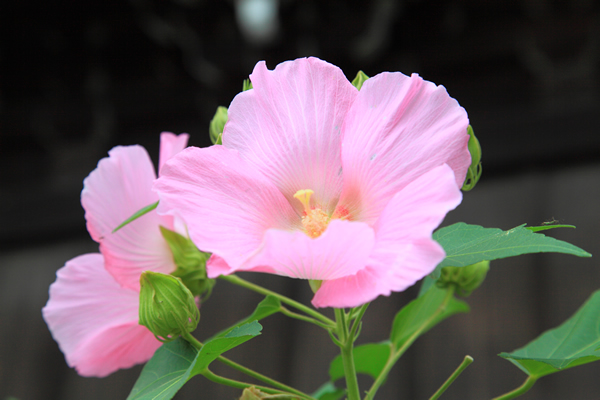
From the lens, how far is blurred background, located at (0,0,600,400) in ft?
5.65

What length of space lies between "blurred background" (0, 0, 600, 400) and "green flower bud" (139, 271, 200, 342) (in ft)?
4.67

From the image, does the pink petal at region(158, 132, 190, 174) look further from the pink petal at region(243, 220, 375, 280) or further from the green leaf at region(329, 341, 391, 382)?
the green leaf at region(329, 341, 391, 382)

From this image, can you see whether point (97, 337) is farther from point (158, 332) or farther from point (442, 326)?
point (442, 326)

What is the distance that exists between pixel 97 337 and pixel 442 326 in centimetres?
157

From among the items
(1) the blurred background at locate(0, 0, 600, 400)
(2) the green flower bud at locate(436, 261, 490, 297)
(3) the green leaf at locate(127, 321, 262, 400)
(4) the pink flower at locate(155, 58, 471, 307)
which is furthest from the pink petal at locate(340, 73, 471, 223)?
(1) the blurred background at locate(0, 0, 600, 400)

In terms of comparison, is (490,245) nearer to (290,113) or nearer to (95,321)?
(290,113)

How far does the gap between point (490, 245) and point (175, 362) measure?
263mm

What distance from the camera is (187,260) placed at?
50 cm

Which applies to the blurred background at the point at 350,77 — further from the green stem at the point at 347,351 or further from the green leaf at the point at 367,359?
the green stem at the point at 347,351

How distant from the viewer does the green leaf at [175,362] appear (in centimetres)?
36

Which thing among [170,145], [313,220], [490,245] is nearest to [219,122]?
[170,145]

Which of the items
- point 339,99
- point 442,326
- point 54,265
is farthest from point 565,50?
point 54,265

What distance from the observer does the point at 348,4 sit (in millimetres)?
1783

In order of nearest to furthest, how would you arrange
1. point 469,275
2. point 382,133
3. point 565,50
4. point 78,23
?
point 382,133 → point 469,275 → point 565,50 → point 78,23
